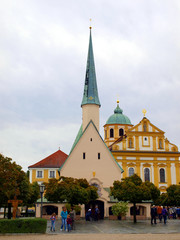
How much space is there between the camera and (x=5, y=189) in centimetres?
2503

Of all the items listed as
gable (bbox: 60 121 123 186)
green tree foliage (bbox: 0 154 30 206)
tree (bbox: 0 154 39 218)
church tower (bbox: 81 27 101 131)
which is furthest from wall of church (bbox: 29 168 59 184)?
green tree foliage (bbox: 0 154 30 206)

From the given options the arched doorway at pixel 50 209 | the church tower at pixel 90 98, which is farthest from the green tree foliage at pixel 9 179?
the church tower at pixel 90 98

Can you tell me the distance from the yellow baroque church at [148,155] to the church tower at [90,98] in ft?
45.1

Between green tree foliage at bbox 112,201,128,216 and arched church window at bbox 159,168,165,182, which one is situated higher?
arched church window at bbox 159,168,165,182

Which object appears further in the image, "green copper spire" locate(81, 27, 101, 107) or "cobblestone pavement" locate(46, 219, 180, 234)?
"green copper spire" locate(81, 27, 101, 107)

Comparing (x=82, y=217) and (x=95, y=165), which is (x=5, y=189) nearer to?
(x=82, y=217)

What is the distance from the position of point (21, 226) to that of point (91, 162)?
24.8m

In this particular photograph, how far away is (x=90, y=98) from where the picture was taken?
53.1 m

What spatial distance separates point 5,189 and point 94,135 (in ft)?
76.5

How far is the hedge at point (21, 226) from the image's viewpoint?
2148cm

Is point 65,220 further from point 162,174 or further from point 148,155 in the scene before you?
point 162,174

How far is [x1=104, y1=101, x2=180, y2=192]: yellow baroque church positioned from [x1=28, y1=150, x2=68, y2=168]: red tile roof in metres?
15.3

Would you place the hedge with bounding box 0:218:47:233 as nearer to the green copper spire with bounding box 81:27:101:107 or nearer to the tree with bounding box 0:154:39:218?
the tree with bounding box 0:154:39:218

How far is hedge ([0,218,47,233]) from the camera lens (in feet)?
70.5
